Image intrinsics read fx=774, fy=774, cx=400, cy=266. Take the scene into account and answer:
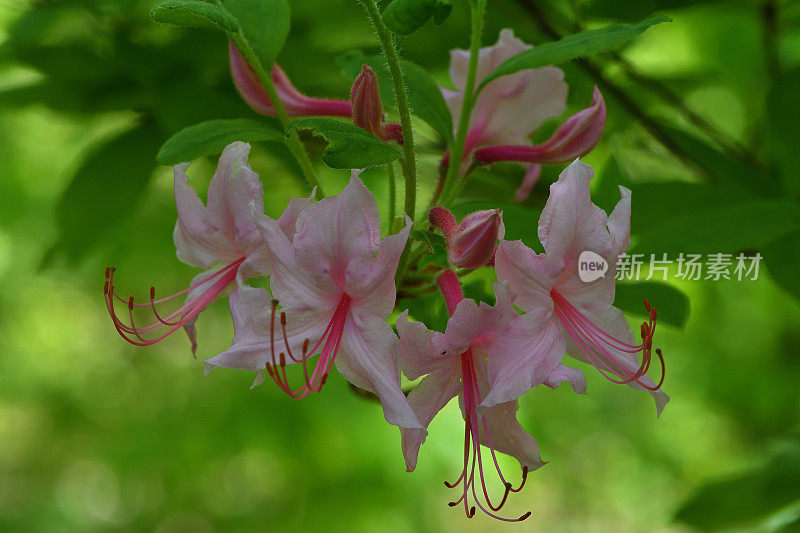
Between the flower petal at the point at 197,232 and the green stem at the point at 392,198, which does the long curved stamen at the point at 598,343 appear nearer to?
the green stem at the point at 392,198

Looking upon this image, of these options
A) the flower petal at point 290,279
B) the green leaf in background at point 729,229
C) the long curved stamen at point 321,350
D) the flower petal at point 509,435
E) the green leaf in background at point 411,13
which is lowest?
the flower petal at point 509,435

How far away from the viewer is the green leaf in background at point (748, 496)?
1208mm

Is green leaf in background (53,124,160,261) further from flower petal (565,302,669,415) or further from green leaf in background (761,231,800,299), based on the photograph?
green leaf in background (761,231,800,299)

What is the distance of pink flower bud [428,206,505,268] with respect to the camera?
0.66 m

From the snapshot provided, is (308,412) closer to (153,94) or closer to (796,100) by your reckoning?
(153,94)

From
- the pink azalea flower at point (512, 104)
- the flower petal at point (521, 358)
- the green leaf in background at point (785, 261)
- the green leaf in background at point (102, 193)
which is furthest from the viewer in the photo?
the green leaf in background at point (102, 193)

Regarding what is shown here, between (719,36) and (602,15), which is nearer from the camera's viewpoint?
(602,15)

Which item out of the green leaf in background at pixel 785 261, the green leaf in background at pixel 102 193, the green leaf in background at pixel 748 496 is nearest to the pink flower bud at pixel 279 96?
the green leaf in background at pixel 102 193

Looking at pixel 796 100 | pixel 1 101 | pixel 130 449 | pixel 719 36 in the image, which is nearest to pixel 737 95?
pixel 719 36

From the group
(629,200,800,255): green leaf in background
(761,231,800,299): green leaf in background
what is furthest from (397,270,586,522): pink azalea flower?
(761,231,800,299): green leaf in background

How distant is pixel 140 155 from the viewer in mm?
1300

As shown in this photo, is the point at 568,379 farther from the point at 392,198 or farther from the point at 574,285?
the point at 392,198

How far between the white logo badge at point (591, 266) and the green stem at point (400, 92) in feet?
0.58

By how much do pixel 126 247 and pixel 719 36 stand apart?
1.49 meters
